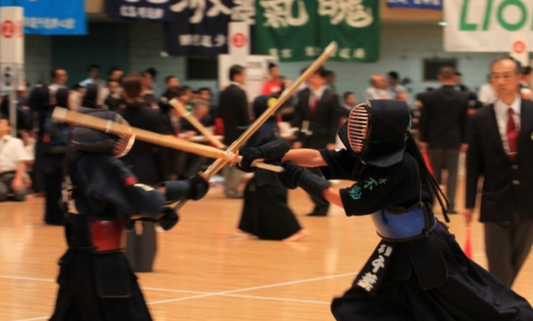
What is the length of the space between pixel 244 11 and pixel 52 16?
376 centimetres

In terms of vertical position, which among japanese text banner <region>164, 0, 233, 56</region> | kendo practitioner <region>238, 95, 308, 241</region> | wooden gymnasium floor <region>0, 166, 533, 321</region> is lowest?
wooden gymnasium floor <region>0, 166, 533, 321</region>

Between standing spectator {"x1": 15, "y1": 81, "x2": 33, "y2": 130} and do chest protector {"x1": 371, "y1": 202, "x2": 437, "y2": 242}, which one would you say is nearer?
do chest protector {"x1": 371, "y1": 202, "x2": 437, "y2": 242}

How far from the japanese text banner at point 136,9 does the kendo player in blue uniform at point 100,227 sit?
13.0m

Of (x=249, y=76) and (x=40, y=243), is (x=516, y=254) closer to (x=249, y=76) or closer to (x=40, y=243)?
(x=40, y=243)

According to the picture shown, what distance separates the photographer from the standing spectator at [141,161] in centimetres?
898

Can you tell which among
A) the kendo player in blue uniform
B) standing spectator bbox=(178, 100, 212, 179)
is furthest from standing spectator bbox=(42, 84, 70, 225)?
the kendo player in blue uniform

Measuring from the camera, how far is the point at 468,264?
5.21 metres

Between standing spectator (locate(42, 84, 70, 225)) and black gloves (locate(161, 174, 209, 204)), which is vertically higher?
black gloves (locate(161, 174, 209, 204))

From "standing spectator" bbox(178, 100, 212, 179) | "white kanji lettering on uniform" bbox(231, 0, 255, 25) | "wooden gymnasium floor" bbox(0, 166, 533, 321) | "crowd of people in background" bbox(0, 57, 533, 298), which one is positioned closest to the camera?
"crowd of people in background" bbox(0, 57, 533, 298)

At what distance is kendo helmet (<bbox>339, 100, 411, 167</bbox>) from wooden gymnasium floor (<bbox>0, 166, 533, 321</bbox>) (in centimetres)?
256

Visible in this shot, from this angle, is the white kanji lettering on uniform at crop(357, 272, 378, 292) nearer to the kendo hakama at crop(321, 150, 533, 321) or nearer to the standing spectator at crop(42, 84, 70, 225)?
the kendo hakama at crop(321, 150, 533, 321)

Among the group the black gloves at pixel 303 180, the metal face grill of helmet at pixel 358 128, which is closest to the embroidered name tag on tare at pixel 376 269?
the black gloves at pixel 303 180

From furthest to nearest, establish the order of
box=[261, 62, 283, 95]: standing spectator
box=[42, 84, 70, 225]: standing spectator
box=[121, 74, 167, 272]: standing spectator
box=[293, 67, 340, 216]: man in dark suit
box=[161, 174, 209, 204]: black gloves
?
box=[261, 62, 283, 95]: standing spectator
box=[293, 67, 340, 216]: man in dark suit
box=[42, 84, 70, 225]: standing spectator
box=[121, 74, 167, 272]: standing spectator
box=[161, 174, 209, 204]: black gloves

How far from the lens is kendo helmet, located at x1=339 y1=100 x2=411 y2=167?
16.6 ft
